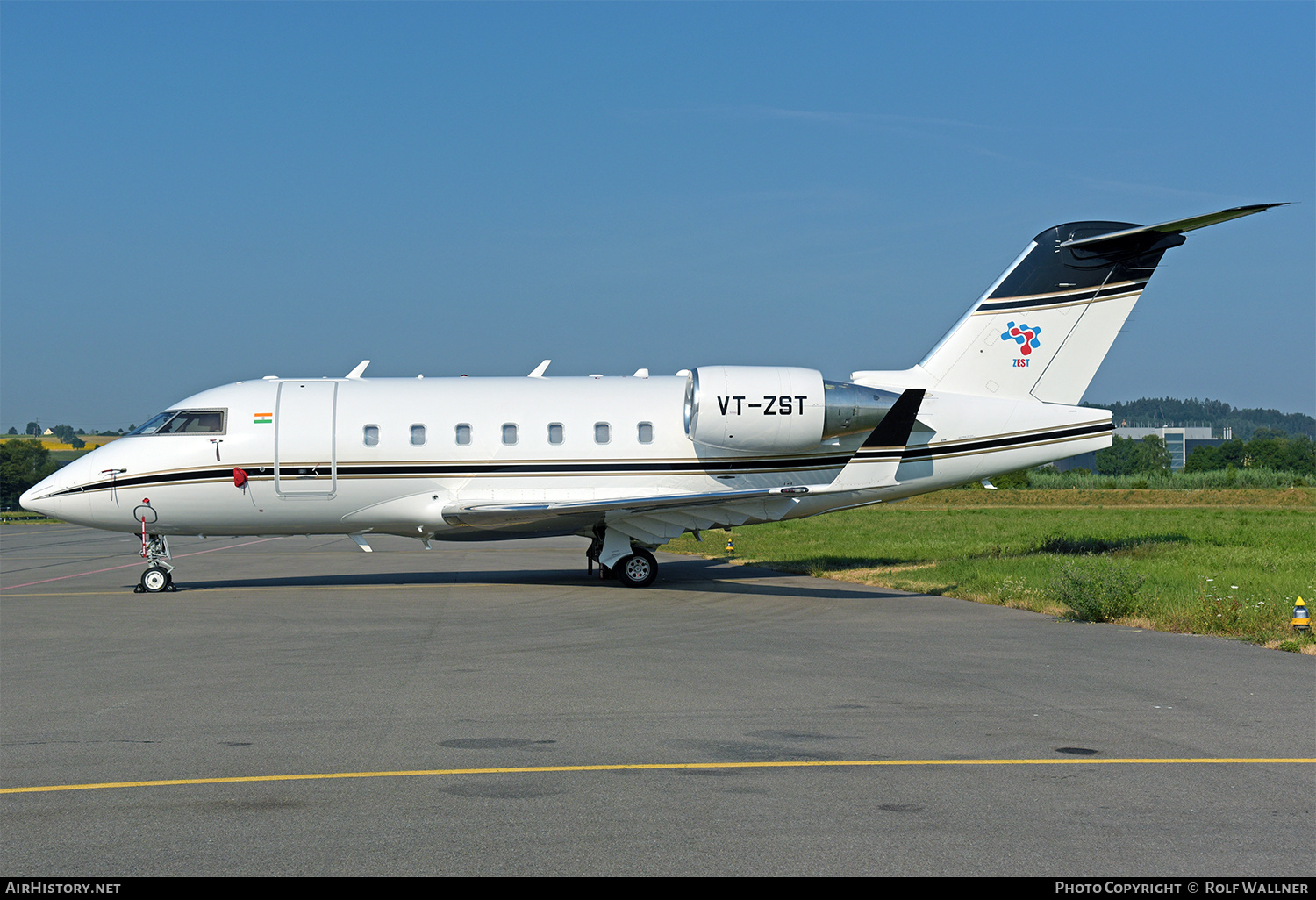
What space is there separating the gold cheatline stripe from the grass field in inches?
240

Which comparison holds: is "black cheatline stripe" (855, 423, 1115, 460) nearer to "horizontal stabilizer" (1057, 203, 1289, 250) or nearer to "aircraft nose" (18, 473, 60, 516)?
"horizontal stabilizer" (1057, 203, 1289, 250)

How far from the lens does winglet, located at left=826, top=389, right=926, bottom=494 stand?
2041cm

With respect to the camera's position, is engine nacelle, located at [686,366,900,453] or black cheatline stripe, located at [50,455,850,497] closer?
engine nacelle, located at [686,366,900,453]

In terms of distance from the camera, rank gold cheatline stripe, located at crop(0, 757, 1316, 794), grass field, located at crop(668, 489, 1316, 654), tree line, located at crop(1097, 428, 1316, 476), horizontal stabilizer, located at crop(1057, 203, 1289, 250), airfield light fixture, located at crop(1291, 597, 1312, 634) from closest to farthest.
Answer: gold cheatline stripe, located at crop(0, 757, 1316, 794), airfield light fixture, located at crop(1291, 597, 1312, 634), grass field, located at crop(668, 489, 1316, 654), horizontal stabilizer, located at crop(1057, 203, 1289, 250), tree line, located at crop(1097, 428, 1316, 476)

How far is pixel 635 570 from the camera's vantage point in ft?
66.4

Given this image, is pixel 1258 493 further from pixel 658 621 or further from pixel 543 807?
pixel 543 807

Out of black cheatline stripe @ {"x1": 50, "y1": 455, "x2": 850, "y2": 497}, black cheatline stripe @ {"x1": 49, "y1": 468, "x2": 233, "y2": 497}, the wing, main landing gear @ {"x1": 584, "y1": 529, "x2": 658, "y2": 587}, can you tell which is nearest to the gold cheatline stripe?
the wing

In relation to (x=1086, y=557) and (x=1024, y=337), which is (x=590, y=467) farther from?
(x=1086, y=557)

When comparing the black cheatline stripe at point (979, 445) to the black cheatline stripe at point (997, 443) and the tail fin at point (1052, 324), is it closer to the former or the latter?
the black cheatline stripe at point (997, 443)

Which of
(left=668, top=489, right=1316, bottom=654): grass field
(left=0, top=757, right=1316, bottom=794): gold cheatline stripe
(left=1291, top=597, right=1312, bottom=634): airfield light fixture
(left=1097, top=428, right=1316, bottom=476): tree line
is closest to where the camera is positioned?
(left=0, top=757, right=1316, bottom=794): gold cheatline stripe

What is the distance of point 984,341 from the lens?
21484 millimetres

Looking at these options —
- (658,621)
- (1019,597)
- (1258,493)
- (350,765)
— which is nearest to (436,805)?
(350,765)

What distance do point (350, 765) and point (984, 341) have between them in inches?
670

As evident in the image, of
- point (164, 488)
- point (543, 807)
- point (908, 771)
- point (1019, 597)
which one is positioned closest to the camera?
point (543, 807)
